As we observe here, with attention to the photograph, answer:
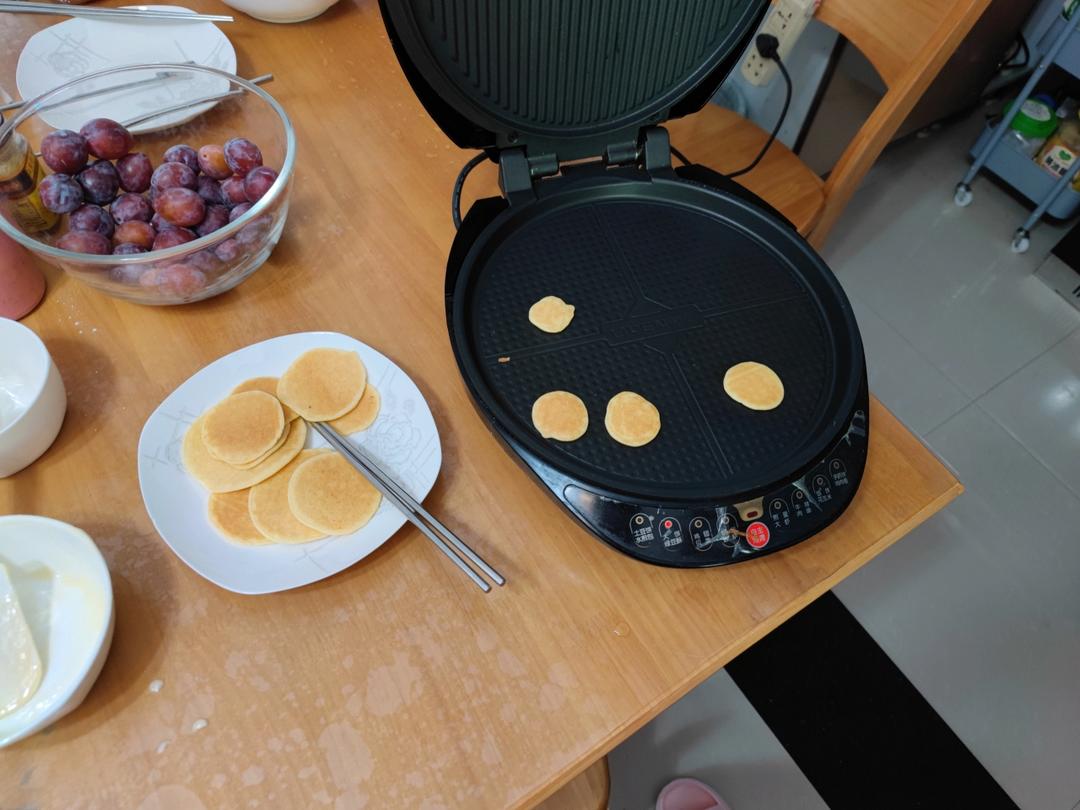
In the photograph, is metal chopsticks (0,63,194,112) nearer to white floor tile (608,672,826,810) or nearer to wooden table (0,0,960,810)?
wooden table (0,0,960,810)

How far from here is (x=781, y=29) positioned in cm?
132

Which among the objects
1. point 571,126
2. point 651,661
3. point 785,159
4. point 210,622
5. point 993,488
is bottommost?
point 993,488

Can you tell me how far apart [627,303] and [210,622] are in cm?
50

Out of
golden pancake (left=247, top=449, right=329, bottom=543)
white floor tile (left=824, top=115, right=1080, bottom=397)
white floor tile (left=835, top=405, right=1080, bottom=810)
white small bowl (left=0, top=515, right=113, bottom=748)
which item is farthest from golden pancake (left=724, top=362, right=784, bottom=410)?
white floor tile (left=824, top=115, right=1080, bottom=397)

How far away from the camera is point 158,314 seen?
2.72 ft

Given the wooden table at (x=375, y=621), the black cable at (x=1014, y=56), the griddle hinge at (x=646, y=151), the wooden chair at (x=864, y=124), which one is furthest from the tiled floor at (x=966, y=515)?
the griddle hinge at (x=646, y=151)

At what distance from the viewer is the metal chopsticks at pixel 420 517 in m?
0.66

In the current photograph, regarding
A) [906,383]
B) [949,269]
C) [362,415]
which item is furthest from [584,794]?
[949,269]

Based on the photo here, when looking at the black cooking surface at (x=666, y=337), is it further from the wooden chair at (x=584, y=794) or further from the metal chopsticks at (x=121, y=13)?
the metal chopsticks at (x=121, y=13)

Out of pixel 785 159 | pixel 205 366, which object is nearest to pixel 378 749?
pixel 205 366

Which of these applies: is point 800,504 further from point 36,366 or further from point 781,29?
point 781,29

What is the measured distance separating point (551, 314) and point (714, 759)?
966 millimetres

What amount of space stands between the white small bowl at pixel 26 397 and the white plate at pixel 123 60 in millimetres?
332

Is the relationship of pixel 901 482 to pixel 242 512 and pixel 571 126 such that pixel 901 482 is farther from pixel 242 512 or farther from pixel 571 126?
pixel 242 512
